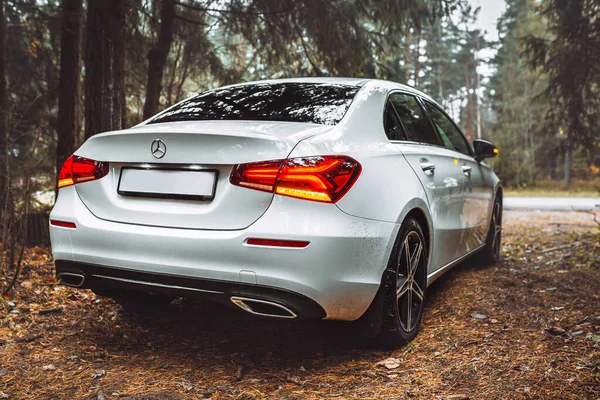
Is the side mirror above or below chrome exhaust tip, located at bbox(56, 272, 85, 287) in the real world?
above

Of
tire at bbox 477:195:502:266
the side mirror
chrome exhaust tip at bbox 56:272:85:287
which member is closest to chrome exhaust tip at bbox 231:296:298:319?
chrome exhaust tip at bbox 56:272:85:287

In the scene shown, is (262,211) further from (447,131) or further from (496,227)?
(496,227)

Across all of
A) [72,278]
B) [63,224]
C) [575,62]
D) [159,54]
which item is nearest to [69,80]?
[159,54]

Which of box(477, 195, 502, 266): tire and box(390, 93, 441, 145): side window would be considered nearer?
box(390, 93, 441, 145): side window

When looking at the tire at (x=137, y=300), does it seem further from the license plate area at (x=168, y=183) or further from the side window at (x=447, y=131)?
the side window at (x=447, y=131)

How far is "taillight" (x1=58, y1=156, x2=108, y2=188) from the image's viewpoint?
9.89ft

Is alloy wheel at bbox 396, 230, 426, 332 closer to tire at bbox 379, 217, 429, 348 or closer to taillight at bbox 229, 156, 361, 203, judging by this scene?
tire at bbox 379, 217, 429, 348

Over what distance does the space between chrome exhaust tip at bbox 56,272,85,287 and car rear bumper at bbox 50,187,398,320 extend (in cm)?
5

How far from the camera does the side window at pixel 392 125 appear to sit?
3.48 metres

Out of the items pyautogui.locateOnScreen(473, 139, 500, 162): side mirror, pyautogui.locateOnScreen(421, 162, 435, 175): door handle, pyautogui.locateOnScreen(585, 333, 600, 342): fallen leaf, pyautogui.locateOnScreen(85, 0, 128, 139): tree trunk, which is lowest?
pyautogui.locateOnScreen(585, 333, 600, 342): fallen leaf

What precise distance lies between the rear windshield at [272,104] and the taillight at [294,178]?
0.51 meters

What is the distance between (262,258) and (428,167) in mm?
1672

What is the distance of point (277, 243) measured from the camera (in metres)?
2.58

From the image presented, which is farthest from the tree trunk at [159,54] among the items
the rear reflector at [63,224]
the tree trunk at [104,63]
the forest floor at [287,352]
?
the rear reflector at [63,224]
